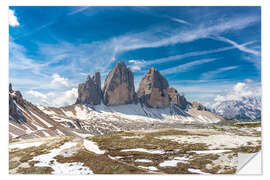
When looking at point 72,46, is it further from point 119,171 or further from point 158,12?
point 119,171

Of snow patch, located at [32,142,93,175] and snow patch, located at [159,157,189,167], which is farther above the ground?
snow patch, located at [159,157,189,167]

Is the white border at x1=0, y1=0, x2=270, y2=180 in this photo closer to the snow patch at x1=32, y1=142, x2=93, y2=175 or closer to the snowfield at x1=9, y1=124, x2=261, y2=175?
the snow patch at x1=32, y1=142, x2=93, y2=175

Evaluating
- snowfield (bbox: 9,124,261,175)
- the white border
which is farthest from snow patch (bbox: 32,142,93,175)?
the white border

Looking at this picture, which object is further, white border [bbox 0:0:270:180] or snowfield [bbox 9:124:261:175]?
white border [bbox 0:0:270:180]

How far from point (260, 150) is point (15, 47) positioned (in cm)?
3062

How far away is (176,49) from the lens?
121 ft
